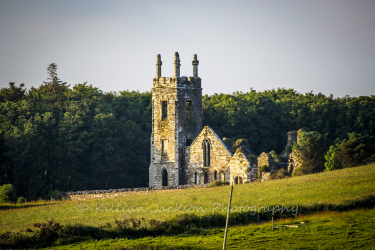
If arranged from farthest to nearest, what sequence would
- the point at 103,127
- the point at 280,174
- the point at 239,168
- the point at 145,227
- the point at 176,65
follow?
1. the point at 103,127
2. the point at 176,65
3. the point at 239,168
4. the point at 280,174
5. the point at 145,227

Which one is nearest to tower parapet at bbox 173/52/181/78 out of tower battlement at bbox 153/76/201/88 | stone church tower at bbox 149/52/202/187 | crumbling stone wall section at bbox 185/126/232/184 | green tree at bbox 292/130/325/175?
stone church tower at bbox 149/52/202/187

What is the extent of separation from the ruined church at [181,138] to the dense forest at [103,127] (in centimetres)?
586

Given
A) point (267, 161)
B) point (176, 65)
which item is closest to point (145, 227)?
point (267, 161)

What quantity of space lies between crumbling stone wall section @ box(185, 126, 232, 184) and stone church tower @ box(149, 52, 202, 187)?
90 cm

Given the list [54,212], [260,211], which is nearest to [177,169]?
[54,212]

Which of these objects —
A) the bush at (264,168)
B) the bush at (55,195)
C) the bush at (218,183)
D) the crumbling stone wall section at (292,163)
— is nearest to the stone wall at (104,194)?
the bush at (55,195)

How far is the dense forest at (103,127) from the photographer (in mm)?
52625

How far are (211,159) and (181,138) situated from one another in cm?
358

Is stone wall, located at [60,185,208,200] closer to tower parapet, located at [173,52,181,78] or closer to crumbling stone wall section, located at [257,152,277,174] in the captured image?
crumbling stone wall section, located at [257,152,277,174]

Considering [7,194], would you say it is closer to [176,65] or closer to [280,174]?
[176,65]

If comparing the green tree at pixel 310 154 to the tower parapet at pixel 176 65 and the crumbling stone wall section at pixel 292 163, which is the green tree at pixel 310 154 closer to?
the crumbling stone wall section at pixel 292 163

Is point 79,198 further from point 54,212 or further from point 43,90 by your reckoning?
point 43,90

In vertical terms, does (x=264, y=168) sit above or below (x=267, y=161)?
below

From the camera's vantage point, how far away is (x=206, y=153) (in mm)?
51625
